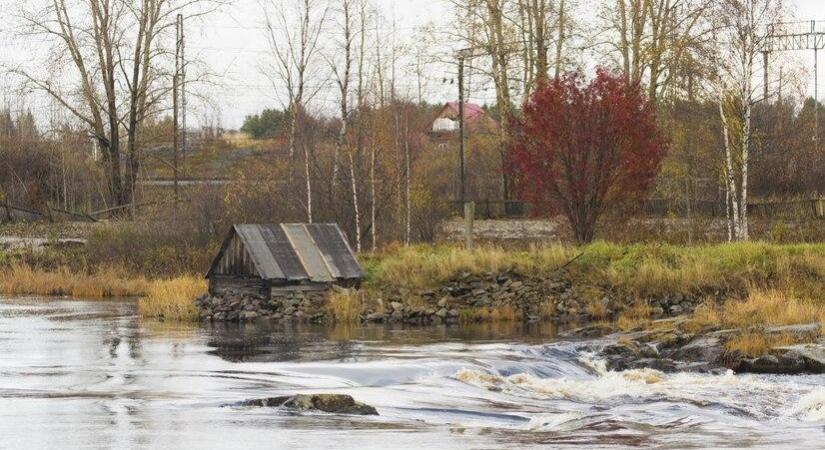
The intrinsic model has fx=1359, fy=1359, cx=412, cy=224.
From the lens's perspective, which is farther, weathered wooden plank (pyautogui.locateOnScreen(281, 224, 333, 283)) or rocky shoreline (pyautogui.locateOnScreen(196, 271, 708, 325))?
weathered wooden plank (pyautogui.locateOnScreen(281, 224, 333, 283))

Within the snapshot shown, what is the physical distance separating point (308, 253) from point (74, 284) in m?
13.3

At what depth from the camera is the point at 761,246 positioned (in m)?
37.2

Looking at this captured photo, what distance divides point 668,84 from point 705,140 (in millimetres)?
3609

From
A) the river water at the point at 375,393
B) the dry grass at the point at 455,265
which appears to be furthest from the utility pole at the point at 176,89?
the river water at the point at 375,393

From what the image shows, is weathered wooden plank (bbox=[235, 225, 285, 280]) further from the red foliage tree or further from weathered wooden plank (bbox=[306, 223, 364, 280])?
the red foliage tree

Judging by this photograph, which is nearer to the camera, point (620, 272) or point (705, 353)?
point (705, 353)

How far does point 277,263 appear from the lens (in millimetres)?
35469

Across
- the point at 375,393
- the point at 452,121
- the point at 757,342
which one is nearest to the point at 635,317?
the point at 757,342

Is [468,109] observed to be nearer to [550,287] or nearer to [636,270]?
[636,270]

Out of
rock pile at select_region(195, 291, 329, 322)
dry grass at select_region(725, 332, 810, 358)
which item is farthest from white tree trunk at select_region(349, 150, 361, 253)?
dry grass at select_region(725, 332, 810, 358)

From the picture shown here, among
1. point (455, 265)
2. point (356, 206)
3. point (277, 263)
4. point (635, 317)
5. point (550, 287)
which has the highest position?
point (356, 206)

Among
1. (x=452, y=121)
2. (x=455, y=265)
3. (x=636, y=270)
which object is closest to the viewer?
(x=636, y=270)

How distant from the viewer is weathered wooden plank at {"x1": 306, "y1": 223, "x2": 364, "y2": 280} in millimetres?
35969

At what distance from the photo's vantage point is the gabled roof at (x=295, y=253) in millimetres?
35281
